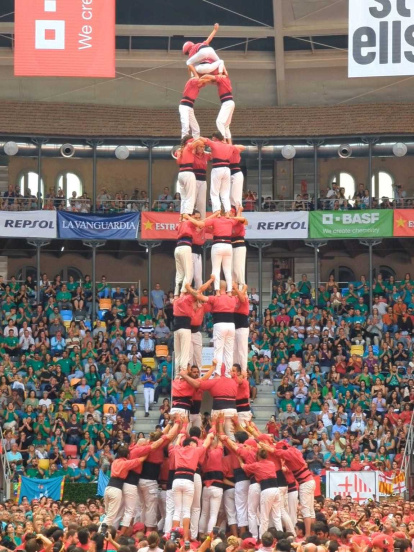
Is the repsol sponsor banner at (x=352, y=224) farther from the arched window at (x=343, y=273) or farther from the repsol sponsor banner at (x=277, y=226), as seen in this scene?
the arched window at (x=343, y=273)

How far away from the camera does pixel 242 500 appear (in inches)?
1017

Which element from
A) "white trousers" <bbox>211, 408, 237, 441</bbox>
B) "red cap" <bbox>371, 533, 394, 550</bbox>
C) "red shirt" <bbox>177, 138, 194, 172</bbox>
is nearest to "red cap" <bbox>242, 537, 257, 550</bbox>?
"red cap" <bbox>371, 533, 394, 550</bbox>

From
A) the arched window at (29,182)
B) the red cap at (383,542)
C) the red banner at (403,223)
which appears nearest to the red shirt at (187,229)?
the red cap at (383,542)

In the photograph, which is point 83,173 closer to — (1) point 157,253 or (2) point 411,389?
(1) point 157,253

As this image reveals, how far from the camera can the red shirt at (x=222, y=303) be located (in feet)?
91.6

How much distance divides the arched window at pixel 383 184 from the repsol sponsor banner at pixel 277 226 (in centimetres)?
658

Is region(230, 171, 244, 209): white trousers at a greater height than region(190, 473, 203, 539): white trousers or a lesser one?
greater

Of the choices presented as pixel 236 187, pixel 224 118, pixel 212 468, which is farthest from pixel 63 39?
pixel 212 468

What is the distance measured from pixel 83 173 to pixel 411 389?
17.1m

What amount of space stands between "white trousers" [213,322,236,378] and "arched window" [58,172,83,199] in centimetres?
2174

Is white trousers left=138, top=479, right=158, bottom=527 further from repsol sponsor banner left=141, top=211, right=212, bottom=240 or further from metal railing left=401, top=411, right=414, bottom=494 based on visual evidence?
repsol sponsor banner left=141, top=211, right=212, bottom=240

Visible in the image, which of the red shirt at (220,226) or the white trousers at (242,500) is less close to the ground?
the red shirt at (220,226)

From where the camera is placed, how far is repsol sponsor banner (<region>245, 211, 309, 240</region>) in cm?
4294

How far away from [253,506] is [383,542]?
676cm
